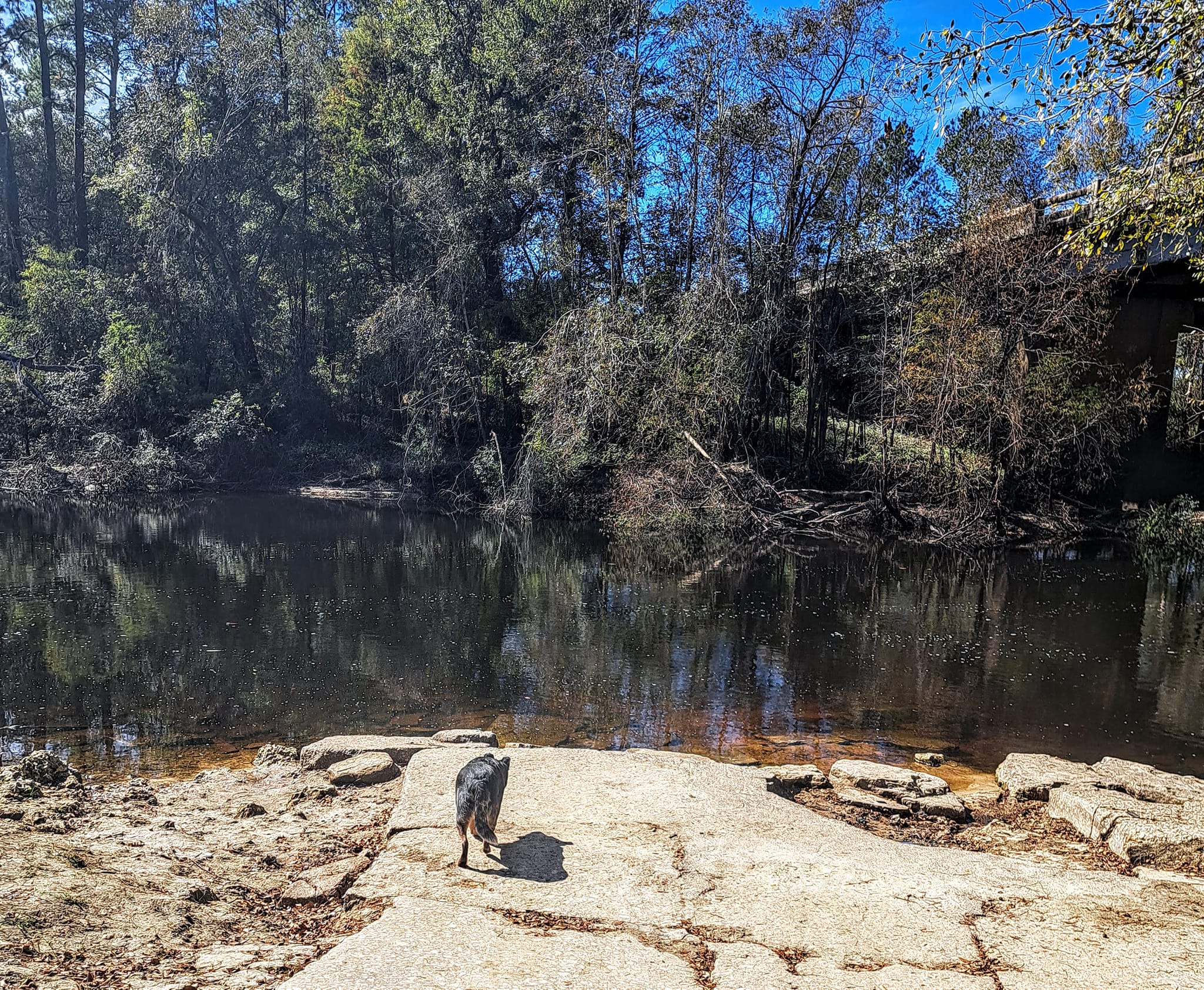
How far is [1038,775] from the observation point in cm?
673

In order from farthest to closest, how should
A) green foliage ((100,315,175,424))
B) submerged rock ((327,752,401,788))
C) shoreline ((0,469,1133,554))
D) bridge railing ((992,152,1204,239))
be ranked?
green foliage ((100,315,175,424))
shoreline ((0,469,1133,554))
bridge railing ((992,152,1204,239))
submerged rock ((327,752,401,788))

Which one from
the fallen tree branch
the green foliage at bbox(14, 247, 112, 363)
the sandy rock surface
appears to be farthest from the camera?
the green foliage at bbox(14, 247, 112, 363)

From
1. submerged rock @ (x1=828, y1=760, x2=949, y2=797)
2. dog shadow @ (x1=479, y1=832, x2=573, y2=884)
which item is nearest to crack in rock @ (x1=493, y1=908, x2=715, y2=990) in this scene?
dog shadow @ (x1=479, y1=832, x2=573, y2=884)

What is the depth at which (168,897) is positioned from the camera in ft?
13.4

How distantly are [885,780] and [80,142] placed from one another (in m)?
35.2

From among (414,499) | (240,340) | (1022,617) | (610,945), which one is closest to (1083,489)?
(1022,617)

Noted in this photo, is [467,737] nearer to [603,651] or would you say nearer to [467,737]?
[467,737]

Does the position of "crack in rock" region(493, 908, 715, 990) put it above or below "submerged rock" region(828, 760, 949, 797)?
above

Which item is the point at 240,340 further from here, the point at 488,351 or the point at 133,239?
the point at 488,351

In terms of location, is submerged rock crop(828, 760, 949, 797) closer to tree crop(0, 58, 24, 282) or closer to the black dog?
the black dog

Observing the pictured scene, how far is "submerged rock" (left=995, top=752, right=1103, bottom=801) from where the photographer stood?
21.5 ft

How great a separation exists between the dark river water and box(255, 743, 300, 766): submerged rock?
18.3 inches

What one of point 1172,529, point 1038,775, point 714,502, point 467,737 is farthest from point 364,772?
point 1172,529

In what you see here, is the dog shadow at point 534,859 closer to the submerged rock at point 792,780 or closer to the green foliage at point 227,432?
the submerged rock at point 792,780
